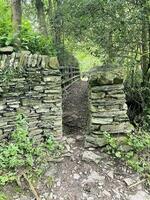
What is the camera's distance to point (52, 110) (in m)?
5.41

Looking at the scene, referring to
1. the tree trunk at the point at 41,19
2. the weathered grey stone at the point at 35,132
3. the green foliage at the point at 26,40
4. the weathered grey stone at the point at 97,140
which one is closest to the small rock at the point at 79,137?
the weathered grey stone at the point at 97,140

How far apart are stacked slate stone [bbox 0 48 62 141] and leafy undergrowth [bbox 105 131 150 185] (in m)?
1.10

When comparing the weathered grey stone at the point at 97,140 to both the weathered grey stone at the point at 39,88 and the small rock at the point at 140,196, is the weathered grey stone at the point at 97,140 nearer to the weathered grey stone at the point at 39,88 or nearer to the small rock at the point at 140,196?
the small rock at the point at 140,196

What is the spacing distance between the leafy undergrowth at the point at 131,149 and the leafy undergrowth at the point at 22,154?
36.7 inches

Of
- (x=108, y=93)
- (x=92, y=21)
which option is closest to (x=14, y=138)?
(x=108, y=93)

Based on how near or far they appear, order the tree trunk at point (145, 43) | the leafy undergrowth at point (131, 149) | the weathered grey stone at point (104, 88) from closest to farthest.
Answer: the leafy undergrowth at point (131, 149)
the weathered grey stone at point (104, 88)
the tree trunk at point (145, 43)

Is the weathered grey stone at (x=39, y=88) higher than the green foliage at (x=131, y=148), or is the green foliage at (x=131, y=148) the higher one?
the weathered grey stone at (x=39, y=88)

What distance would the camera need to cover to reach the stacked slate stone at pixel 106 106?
5484mm

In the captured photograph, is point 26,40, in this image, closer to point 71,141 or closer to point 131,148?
point 71,141

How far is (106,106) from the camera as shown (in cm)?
552

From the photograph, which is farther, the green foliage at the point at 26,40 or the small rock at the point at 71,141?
the small rock at the point at 71,141

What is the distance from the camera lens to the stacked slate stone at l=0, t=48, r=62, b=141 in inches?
197

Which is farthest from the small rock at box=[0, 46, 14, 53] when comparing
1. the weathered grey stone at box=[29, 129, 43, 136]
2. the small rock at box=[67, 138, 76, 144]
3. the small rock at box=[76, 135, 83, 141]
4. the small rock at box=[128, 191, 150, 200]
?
the small rock at box=[128, 191, 150, 200]

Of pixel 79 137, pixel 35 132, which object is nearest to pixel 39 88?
pixel 35 132
